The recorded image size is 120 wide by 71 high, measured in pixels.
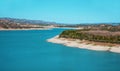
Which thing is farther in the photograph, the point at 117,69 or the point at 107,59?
the point at 107,59

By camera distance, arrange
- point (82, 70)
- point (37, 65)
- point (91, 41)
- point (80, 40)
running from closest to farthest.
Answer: point (82, 70) < point (37, 65) < point (91, 41) < point (80, 40)

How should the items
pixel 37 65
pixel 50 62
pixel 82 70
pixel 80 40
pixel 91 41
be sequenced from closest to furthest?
1. pixel 82 70
2. pixel 37 65
3. pixel 50 62
4. pixel 91 41
5. pixel 80 40

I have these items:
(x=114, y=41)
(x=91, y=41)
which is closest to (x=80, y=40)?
(x=91, y=41)

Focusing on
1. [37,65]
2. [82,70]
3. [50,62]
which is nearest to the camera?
[82,70]

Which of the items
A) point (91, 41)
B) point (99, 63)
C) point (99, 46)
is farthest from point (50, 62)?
point (91, 41)

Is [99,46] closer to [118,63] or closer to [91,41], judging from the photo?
[91,41]

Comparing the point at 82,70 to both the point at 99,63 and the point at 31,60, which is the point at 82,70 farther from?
the point at 31,60

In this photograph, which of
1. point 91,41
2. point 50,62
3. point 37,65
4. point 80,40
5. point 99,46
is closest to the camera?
point 37,65

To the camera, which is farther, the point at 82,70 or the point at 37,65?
the point at 37,65

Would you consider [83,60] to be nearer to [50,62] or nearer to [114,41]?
[50,62]
